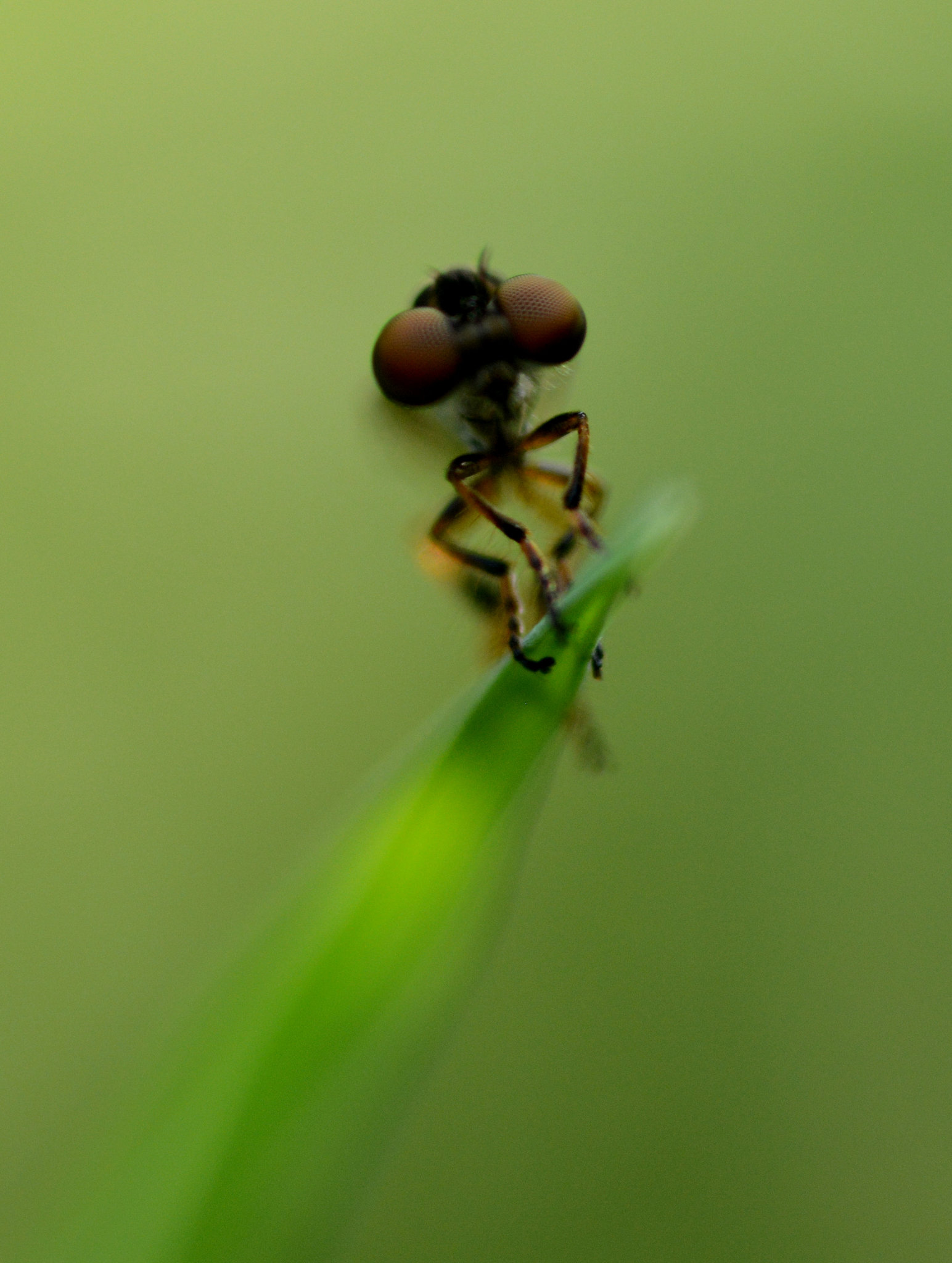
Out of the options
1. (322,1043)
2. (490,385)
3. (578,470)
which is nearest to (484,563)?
(578,470)

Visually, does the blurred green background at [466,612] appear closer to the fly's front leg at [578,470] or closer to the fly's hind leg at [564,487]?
the fly's hind leg at [564,487]

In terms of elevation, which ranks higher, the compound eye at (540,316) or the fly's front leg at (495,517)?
the compound eye at (540,316)

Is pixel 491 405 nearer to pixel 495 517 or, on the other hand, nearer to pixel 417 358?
pixel 417 358

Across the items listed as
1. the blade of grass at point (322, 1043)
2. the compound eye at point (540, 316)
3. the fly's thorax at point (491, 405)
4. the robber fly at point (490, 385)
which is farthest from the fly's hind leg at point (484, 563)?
the blade of grass at point (322, 1043)

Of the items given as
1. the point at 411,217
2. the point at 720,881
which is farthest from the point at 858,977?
the point at 411,217

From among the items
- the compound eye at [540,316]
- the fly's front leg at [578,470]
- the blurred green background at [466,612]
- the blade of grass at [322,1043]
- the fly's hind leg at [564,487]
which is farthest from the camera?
the blurred green background at [466,612]

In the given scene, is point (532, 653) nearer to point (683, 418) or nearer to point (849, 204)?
point (683, 418)
